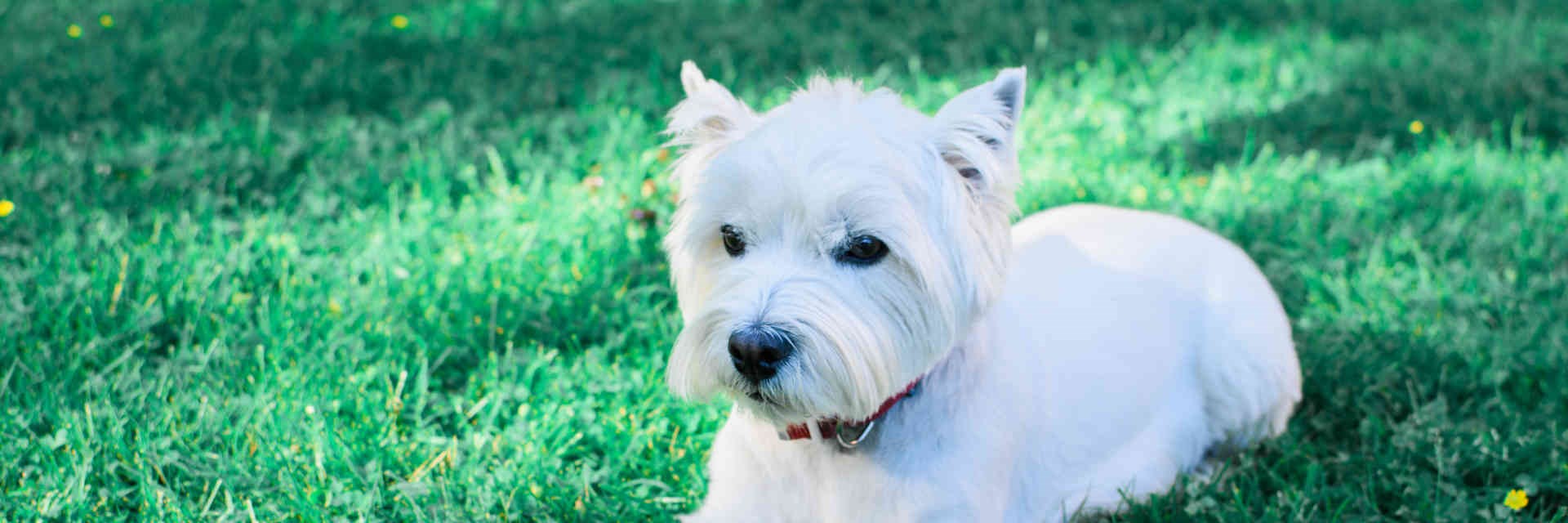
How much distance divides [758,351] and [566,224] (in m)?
2.48

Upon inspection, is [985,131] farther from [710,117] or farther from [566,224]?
[566,224]

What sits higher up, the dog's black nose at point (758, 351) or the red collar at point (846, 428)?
the dog's black nose at point (758, 351)

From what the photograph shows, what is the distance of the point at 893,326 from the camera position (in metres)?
2.59

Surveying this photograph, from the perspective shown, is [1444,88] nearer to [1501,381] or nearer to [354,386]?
[1501,381]

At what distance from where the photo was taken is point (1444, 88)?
21.1 feet

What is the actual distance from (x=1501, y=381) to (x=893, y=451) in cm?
229

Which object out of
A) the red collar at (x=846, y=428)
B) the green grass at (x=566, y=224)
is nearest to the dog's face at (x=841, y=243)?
the red collar at (x=846, y=428)

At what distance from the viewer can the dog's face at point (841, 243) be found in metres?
2.47

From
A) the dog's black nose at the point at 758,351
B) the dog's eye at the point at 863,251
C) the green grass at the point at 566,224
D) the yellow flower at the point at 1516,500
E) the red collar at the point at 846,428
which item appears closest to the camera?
the dog's black nose at the point at 758,351

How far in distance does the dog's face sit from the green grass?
0.96 metres

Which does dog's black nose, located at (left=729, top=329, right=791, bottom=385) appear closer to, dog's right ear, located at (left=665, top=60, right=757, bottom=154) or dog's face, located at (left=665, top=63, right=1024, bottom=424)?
dog's face, located at (left=665, top=63, right=1024, bottom=424)

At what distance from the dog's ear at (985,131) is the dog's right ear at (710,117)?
0.43 metres

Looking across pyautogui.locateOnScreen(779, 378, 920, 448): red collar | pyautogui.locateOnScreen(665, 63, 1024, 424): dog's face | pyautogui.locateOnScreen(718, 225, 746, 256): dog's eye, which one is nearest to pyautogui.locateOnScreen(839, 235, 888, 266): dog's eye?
pyautogui.locateOnScreen(665, 63, 1024, 424): dog's face

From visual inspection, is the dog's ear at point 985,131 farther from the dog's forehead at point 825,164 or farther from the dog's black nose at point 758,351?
the dog's black nose at point 758,351
